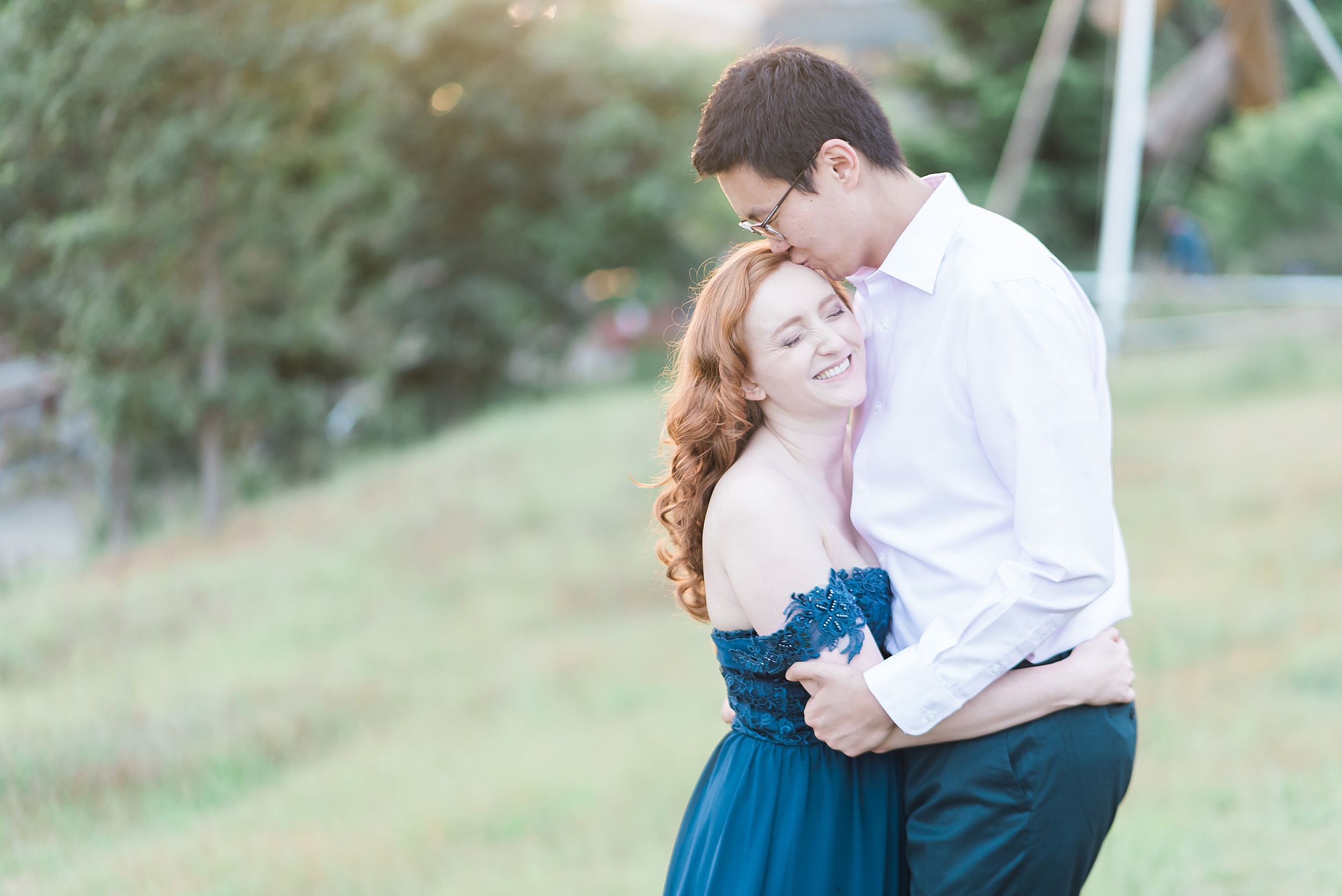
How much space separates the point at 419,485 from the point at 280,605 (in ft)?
8.93

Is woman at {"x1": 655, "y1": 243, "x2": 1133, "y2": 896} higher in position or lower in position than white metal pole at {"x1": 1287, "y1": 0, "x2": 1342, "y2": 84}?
lower

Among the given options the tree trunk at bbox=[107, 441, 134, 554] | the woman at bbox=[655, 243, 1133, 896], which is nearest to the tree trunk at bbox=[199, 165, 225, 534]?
the tree trunk at bbox=[107, 441, 134, 554]

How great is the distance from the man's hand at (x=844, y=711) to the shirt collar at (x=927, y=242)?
2.32 ft

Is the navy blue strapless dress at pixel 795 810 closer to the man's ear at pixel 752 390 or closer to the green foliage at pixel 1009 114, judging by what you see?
the man's ear at pixel 752 390

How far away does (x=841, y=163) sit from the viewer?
1.89m

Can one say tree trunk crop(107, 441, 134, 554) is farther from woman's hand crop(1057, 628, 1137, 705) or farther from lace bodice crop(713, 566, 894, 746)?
woman's hand crop(1057, 628, 1137, 705)

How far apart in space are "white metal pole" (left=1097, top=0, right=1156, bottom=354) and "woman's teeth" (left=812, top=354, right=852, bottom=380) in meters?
8.89

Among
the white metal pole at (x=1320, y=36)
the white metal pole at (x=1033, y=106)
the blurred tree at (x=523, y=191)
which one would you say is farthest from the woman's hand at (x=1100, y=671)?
the blurred tree at (x=523, y=191)

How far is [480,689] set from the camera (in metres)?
5.82

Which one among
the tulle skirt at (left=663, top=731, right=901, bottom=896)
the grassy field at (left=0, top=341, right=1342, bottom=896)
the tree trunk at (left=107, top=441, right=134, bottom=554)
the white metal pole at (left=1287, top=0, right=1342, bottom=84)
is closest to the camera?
the tulle skirt at (left=663, top=731, right=901, bottom=896)

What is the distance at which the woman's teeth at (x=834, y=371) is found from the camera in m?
2.01

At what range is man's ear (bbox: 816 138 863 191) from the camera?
1.87 metres

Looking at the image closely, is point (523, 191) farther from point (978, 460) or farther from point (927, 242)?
point (978, 460)

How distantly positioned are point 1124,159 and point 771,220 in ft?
30.7
